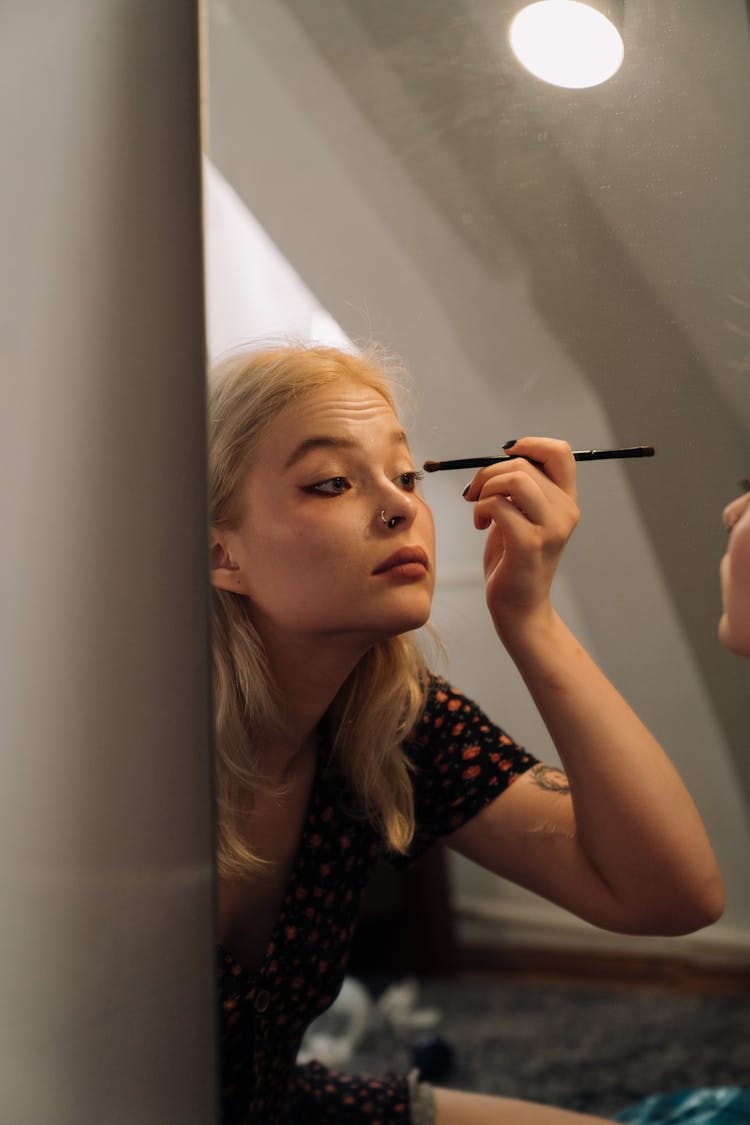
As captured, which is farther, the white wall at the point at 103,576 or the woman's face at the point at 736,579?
the white wall at the point at 103,576

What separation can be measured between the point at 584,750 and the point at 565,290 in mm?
359

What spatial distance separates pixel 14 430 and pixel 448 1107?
2.42 ft

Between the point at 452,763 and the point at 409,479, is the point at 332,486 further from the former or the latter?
the point at 452,763

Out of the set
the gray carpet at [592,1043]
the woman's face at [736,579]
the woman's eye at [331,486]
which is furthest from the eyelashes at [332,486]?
the gray carpet at [592,1043]

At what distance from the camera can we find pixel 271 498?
2.39ft

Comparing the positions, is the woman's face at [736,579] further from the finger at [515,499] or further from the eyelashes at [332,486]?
the eyelashes at [332,486]

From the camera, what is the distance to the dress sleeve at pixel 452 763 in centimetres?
75

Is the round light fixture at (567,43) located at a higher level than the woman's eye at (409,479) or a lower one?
higher

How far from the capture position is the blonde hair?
0.74 meters

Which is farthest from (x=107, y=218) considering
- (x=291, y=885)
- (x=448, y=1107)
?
(x=448, y=1107)

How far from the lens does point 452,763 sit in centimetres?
81

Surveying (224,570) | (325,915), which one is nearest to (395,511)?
(224,570)

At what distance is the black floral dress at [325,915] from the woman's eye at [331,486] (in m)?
0.18

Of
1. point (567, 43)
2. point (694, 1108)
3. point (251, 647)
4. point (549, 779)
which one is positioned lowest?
point (694, 1108)
